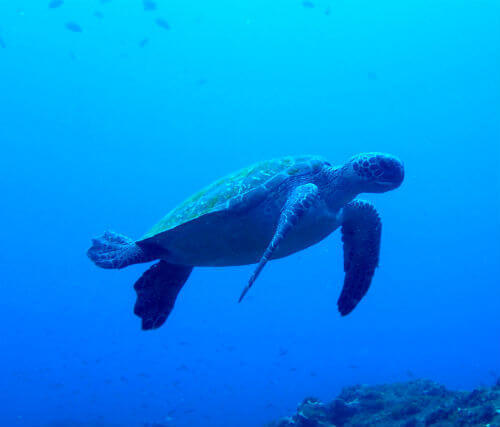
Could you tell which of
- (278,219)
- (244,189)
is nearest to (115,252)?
(244,189)

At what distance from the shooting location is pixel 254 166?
5.88 metres

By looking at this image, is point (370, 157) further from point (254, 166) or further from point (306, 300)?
point (306, 300)

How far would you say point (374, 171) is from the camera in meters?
5.20

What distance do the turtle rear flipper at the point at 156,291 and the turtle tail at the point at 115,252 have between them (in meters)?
0.28

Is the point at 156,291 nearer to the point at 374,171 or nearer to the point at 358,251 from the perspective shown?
the point at 358,251

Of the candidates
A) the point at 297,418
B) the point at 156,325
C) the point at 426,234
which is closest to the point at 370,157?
the point at 156,325

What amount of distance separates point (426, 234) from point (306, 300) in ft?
96.1

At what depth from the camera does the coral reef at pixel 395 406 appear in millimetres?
6715

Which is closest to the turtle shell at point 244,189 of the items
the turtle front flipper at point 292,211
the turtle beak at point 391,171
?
the turtle front flipper at point 292,211

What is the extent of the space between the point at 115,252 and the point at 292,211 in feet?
9.62

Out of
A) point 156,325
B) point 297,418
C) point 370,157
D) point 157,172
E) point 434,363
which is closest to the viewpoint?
point 370,157

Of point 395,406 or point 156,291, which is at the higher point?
point 156,291

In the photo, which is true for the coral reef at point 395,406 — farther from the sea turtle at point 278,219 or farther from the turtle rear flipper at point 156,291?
the turtle rear flipper at point 156,291

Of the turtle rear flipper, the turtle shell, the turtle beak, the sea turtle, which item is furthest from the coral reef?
the turtle shell
